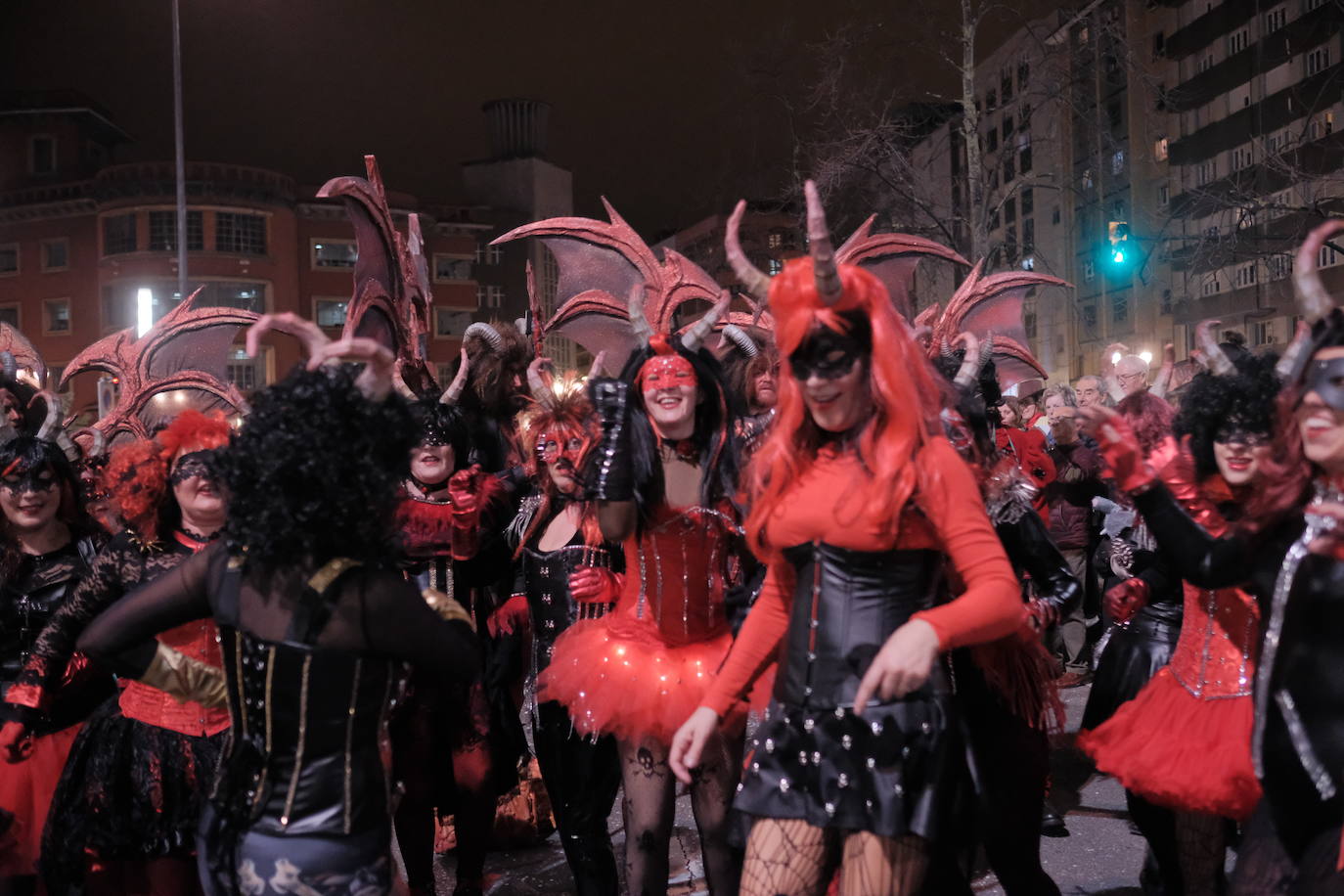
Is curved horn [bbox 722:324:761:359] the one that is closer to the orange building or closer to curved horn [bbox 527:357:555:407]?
curved horn [bbox 527:357:555:407]

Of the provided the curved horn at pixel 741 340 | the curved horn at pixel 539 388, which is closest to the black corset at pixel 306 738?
the curved horn at pixel 539 388

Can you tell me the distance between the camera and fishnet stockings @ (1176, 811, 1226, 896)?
4113 mm

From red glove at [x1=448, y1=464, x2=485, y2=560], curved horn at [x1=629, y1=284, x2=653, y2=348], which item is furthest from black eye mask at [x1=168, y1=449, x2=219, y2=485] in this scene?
curved horn at [x1=629, y1=284, x2=653, y2=348]

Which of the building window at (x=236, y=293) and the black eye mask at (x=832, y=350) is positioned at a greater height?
the building window at (x=236, y=293)

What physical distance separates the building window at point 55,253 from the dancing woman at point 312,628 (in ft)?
171

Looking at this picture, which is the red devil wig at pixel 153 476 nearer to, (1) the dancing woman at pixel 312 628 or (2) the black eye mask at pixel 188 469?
(2) the black eye mask at pixel 188 469

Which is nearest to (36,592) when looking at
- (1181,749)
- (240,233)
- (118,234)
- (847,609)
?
(847,609)

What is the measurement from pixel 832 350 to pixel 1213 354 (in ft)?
6.40

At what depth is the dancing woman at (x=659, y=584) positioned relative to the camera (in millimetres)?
4082

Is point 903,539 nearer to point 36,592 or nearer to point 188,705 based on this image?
point 188,705

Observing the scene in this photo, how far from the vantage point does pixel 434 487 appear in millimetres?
5324

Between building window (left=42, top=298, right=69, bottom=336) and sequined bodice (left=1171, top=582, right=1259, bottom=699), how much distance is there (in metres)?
52.3

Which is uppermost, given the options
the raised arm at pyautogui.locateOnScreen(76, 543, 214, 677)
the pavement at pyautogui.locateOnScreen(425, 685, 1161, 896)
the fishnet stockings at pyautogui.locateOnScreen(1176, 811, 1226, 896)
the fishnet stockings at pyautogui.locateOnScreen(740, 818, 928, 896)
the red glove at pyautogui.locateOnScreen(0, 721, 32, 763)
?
the raised arm at pyautogui.locateOnScreen(76, 543, 214, 677)

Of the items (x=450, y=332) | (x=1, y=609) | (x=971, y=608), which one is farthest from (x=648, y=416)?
(x=450, y=332)
